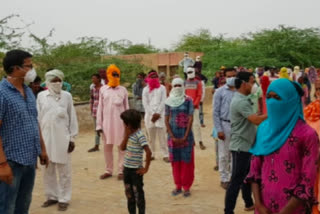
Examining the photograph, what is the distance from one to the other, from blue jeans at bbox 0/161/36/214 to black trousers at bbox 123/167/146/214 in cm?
121

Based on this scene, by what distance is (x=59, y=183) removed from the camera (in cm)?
564

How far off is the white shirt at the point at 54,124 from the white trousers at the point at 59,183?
0.46ft

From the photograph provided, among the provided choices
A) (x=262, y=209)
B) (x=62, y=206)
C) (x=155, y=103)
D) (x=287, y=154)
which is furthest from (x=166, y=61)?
(x=287, y=154)

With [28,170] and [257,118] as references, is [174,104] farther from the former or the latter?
[28,170]

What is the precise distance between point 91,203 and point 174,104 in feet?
6.17

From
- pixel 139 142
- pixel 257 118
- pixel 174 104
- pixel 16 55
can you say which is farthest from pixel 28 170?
pixel 174 104

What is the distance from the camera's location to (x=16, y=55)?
11.9 feet

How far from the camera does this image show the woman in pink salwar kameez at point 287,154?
2.48 meters

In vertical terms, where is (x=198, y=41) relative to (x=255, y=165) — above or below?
above

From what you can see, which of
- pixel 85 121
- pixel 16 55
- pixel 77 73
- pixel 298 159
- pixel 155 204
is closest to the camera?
pixel 298 159

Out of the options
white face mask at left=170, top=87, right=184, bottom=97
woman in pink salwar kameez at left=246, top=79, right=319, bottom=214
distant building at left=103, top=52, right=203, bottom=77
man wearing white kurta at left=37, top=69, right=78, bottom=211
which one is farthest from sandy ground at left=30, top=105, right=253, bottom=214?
distant building at left=103, top=52, right=203, bottom=77

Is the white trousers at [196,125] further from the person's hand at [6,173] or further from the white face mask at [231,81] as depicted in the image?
the person's hand at [6,173]

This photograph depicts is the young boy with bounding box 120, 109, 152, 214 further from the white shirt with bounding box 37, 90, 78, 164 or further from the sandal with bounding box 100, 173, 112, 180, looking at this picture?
the sandal with bounding box 100, 173, 112, 180

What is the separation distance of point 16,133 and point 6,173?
392 mm
